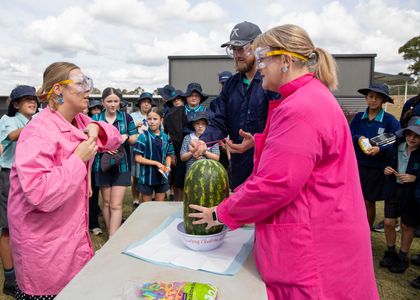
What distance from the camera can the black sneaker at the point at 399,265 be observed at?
4812 mm

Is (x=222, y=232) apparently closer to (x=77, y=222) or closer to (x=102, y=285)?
(x=102, y=285)

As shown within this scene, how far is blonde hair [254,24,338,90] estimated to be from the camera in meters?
1.84

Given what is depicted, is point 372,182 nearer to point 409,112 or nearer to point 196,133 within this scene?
point 409,112

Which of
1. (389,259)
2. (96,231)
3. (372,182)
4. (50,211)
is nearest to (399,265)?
(389,259)

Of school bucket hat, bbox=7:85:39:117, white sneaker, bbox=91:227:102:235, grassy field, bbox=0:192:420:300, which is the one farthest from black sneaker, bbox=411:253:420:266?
school bucket hat, bbox=7:85:39:117

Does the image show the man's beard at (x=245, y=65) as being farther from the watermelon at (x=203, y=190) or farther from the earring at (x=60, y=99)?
the earring at (x=60, y=99)

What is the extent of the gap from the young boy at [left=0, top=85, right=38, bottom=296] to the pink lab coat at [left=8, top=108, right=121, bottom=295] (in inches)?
87.0

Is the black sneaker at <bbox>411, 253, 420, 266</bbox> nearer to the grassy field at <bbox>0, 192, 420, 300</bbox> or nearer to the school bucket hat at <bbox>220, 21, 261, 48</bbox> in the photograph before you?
the grassy field at <bbox>0, 192, 420, 300</bbox>

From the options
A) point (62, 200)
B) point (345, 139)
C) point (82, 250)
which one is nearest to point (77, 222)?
point (82, 250)

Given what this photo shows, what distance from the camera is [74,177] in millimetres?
2098

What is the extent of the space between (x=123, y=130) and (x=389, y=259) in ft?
14.9

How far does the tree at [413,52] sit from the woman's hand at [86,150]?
43.8 m

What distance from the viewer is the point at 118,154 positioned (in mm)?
5090

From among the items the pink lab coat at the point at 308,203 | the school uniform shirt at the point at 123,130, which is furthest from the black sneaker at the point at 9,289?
the pink lab coat at the point at 308,203
